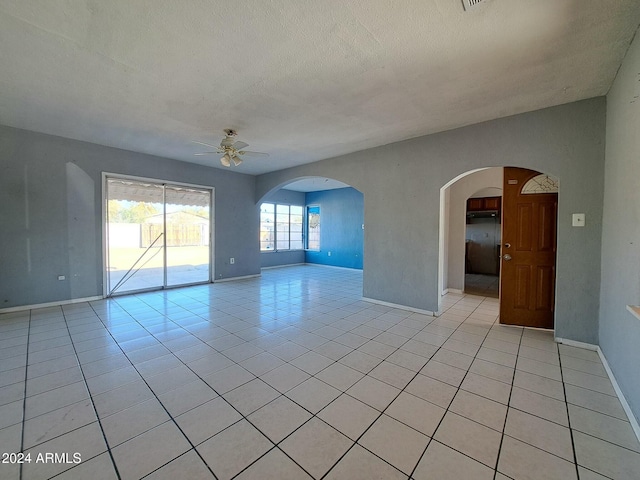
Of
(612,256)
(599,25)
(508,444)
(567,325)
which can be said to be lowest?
(508,444)

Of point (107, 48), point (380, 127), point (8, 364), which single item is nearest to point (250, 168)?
point (380, 127)

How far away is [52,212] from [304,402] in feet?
17.3

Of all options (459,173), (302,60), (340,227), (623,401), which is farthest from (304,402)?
(340,227)

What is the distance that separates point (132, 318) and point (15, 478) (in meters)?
2.78

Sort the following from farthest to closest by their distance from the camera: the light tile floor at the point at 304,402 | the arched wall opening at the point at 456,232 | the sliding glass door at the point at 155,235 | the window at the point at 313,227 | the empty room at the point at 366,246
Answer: the window at the point at 313,227
the arched wall opening at the point at 456,232
the sliding glass door at the point at 155,235
the empty room at the point at 366,246
the light tile floor at the point at 304,402

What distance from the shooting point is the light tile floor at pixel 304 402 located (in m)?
1.50

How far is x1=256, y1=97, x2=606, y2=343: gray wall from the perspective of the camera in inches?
117

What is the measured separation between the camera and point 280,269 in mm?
8969

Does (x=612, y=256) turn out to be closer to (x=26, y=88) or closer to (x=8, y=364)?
(x=8, y=364)

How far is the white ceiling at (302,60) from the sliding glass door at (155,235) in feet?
5.90

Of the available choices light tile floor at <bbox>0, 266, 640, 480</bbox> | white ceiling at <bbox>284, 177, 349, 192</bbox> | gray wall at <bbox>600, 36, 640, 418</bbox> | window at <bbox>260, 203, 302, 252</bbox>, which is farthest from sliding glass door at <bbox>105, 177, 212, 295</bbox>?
gray wall at <bbox>600, 36, 640, 418</bbox>

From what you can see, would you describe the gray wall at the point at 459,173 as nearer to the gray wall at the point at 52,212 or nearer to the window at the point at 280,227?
the window at the point at 280,227

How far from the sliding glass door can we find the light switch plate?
6.68 metres

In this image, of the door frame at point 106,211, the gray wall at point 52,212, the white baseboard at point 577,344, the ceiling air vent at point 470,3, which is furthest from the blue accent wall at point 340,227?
the ceiling air vent at point 470,3
